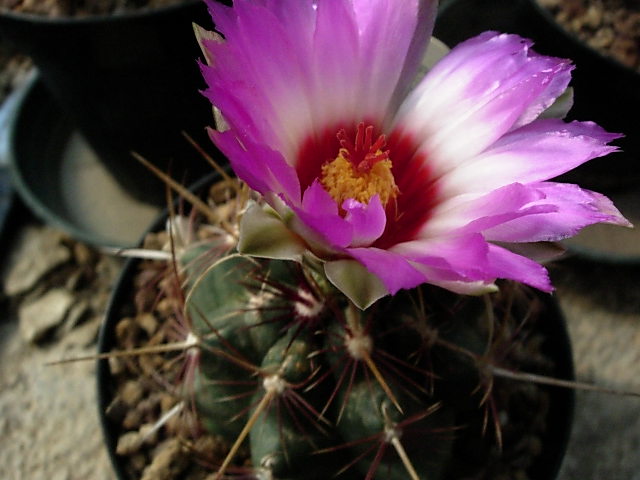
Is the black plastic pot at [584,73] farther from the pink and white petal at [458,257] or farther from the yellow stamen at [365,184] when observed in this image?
the pink and white petal at [458,257]

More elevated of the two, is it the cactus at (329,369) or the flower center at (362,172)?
the flower center at (362,172)

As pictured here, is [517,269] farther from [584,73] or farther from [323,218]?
[584,73]

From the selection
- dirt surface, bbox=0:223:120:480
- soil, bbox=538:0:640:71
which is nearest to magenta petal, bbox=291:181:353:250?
dirt surface, bbox=0:223:120:480

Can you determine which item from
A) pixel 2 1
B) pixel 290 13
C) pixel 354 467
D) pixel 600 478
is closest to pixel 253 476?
pixel 354 467

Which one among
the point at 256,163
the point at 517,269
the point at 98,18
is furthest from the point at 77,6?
the point at 517,269

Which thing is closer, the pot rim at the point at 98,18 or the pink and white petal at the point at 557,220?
the pink and white petal at the point at 557,220

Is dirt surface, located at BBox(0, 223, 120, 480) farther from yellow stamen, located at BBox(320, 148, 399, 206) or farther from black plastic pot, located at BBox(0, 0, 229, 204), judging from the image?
yellow stamen, located at BBox(320, 148, 399, 206)

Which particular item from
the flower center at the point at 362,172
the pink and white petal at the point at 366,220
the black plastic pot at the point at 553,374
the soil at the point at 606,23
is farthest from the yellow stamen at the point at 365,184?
the soil at the point at 606,23
